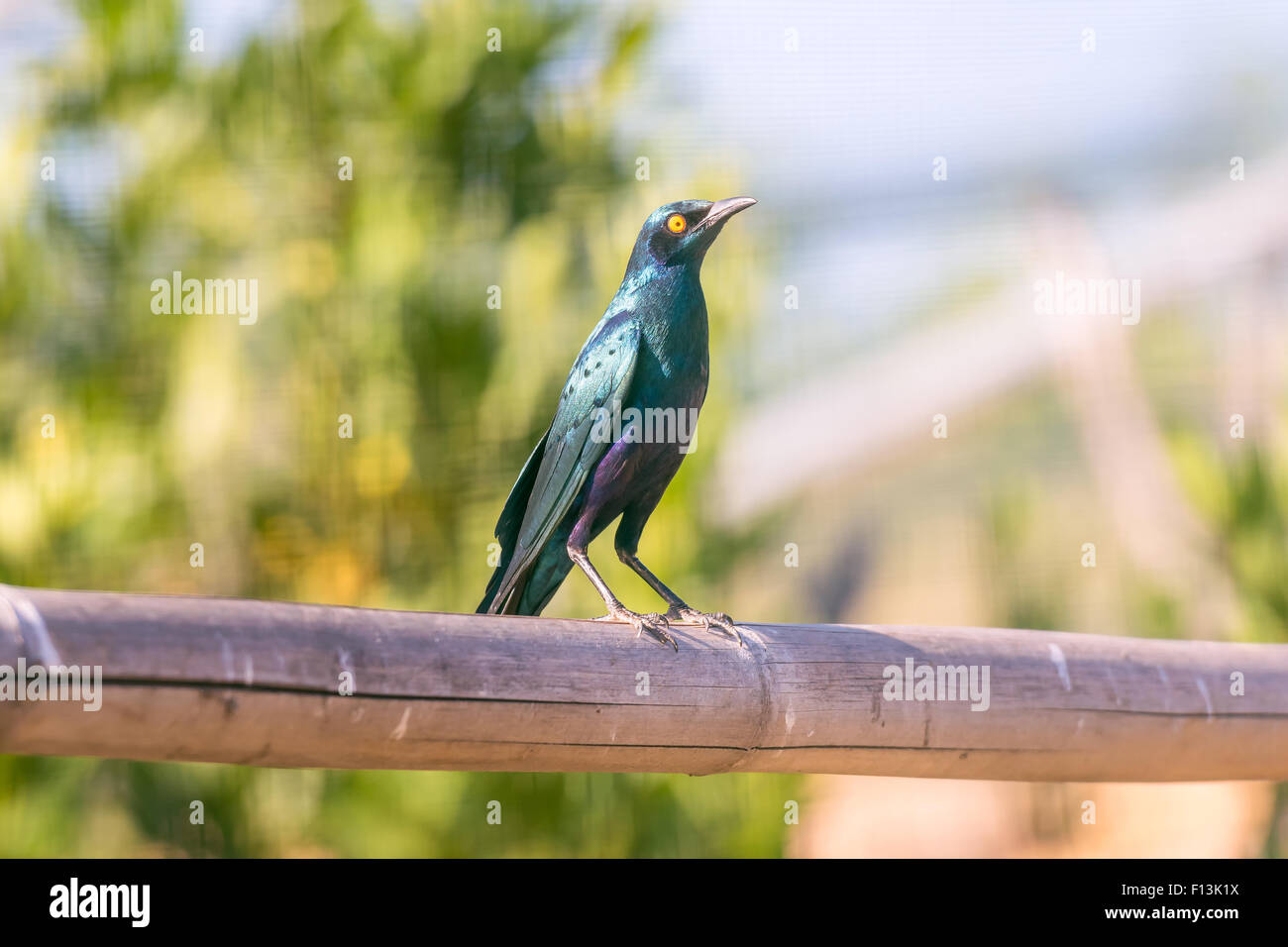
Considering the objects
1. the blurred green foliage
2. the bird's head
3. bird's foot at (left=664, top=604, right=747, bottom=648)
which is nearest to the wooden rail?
bird's foot at (left=664, top=604, right=747, bottom=648)

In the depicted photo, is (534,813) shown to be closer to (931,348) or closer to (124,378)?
(124,378)

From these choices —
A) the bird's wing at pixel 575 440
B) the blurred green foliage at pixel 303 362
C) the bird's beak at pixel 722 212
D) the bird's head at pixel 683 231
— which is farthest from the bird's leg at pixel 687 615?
the blurred green foliage at pixel 303 362

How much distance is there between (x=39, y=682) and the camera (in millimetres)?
1372

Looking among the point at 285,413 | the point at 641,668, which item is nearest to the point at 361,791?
→ the point at 285,413

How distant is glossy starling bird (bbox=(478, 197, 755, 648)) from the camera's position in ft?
8.77

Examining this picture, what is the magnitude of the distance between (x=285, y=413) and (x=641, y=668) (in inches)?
114

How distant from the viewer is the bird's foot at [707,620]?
7.27ft

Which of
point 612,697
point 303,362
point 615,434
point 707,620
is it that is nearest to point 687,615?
point 707,620

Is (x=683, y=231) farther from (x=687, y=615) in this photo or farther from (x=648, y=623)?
(x=648, y=623)

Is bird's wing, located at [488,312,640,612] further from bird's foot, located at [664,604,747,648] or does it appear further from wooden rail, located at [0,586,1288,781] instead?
wooden rail, located at [0,586,1288,781]

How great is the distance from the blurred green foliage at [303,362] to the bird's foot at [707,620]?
Answer: 6.03 feet

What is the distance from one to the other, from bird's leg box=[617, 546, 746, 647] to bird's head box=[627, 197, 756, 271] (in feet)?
2.41

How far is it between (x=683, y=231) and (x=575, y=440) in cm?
61

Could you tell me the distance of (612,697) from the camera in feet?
6.34
